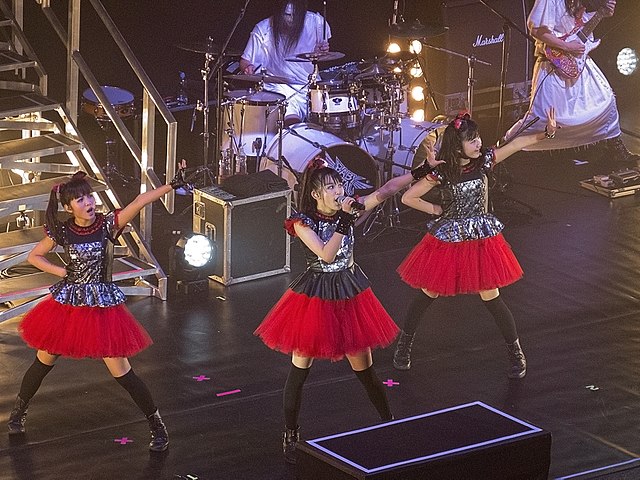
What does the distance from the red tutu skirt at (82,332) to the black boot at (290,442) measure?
3.05 ft

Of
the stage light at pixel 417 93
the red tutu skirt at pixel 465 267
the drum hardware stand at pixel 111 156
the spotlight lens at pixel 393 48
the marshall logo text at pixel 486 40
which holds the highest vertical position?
the marshall logo text at pixel 486 40

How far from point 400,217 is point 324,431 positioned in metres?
4.67

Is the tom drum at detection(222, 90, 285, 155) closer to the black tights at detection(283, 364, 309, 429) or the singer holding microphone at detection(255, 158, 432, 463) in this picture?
the singer holding microphone at detection(255, 158, 432, 463)

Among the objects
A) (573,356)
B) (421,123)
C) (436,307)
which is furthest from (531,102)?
(573,356)

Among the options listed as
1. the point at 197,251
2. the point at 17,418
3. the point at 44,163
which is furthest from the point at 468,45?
the point at 17,418

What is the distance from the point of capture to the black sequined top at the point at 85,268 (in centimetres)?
696

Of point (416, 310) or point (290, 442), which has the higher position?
point (416, 310)

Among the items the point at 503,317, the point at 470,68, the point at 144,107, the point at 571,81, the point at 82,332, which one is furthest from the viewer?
the point at 571,81

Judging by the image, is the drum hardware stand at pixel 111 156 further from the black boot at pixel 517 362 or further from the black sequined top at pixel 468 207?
the black boot at pixel 517 362

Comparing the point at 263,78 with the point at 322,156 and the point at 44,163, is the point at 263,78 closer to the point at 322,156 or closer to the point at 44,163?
the point at 322,156

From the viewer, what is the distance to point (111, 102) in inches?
471

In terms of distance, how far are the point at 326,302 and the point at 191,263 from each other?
3.20m

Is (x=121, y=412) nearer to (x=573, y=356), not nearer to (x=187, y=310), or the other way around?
(x=187, y=310)

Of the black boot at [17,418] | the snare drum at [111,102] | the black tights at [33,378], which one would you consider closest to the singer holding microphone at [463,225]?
the black tights at [33,378]
